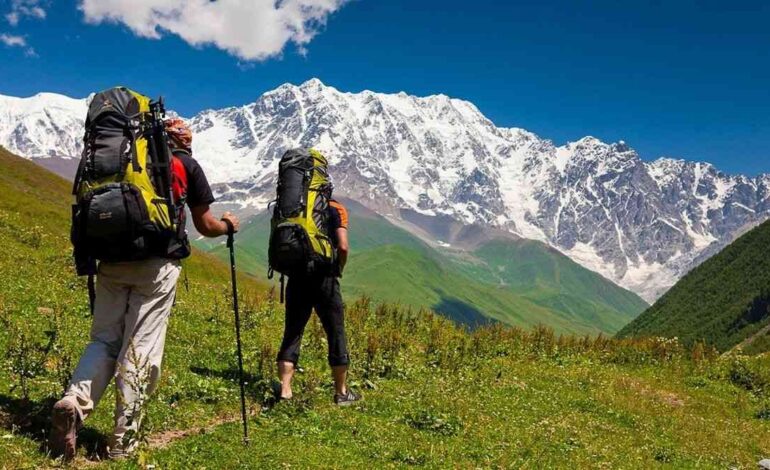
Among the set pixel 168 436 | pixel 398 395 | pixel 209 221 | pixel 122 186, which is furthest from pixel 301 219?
pixel 398 395

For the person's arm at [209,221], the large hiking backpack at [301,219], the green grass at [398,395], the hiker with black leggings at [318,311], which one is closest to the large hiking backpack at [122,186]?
the person's arm at [209,221]

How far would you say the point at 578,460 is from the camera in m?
11.3

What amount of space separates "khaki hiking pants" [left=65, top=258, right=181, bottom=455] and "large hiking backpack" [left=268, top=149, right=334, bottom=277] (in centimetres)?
260

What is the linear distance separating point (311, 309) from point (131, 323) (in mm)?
4032

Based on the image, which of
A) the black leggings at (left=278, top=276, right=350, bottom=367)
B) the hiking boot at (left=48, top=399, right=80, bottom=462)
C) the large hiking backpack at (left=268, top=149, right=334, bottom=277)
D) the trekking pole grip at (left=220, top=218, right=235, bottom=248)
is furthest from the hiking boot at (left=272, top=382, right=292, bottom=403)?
the hiking boot at (left=48, top=399, right=80, bottom=462)

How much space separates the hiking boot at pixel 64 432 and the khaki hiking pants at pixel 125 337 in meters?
0.36

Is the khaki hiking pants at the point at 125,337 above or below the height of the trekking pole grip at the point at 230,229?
below

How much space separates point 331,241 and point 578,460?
5.71m

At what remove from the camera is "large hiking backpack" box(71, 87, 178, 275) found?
312 inches

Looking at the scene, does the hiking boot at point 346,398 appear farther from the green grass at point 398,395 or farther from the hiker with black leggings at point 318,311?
the green grass at point 398,395

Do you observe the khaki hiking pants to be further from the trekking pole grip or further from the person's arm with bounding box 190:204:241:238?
the trekking pole grip

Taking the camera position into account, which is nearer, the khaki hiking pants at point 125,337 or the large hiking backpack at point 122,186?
the large hiking backpack at point 122,186

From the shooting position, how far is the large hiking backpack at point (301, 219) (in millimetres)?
11227

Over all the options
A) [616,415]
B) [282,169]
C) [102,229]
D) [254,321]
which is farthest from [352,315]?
[102,229]
